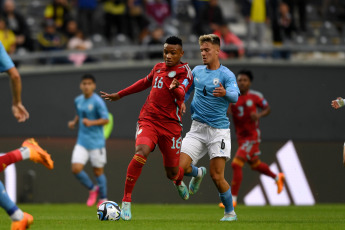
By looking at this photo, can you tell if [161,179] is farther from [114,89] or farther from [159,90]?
[159,90]

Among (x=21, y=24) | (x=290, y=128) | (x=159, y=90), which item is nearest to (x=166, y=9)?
(x=21, y=24)

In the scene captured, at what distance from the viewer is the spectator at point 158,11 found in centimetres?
2003

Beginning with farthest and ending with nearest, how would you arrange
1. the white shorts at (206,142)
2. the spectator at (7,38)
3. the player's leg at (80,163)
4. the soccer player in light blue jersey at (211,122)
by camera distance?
1. the spectator at (7,38)
2. the player's leg at (80,163)
3. the white shorts at (206,142)
4. the soccer player in light blue jersey at (211,122)

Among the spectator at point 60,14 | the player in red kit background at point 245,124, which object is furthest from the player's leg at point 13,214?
the spectator at point 60,14

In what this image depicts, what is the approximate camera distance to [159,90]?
9750 mm

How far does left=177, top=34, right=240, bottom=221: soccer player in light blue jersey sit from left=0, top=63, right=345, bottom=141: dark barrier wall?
6592 mm

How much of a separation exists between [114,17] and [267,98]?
4.94 meters

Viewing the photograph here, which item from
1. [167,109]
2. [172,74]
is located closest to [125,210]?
[167,109]

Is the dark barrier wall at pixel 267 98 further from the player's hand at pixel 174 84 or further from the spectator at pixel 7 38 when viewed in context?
the player's hand at pixel 174 84

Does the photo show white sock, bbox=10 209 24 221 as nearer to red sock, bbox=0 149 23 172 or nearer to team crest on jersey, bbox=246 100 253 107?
red sock, bbox=0 149 23 172

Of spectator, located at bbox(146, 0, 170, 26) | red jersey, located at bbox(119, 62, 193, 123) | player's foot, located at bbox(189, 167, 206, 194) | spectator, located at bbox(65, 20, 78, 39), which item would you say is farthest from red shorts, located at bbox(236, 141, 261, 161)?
spectator, located at bbox(146, 0, 170, 26)

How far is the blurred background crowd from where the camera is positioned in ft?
59.2

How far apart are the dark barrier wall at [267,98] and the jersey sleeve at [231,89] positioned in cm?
716

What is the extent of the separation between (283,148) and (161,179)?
285 centimetres
